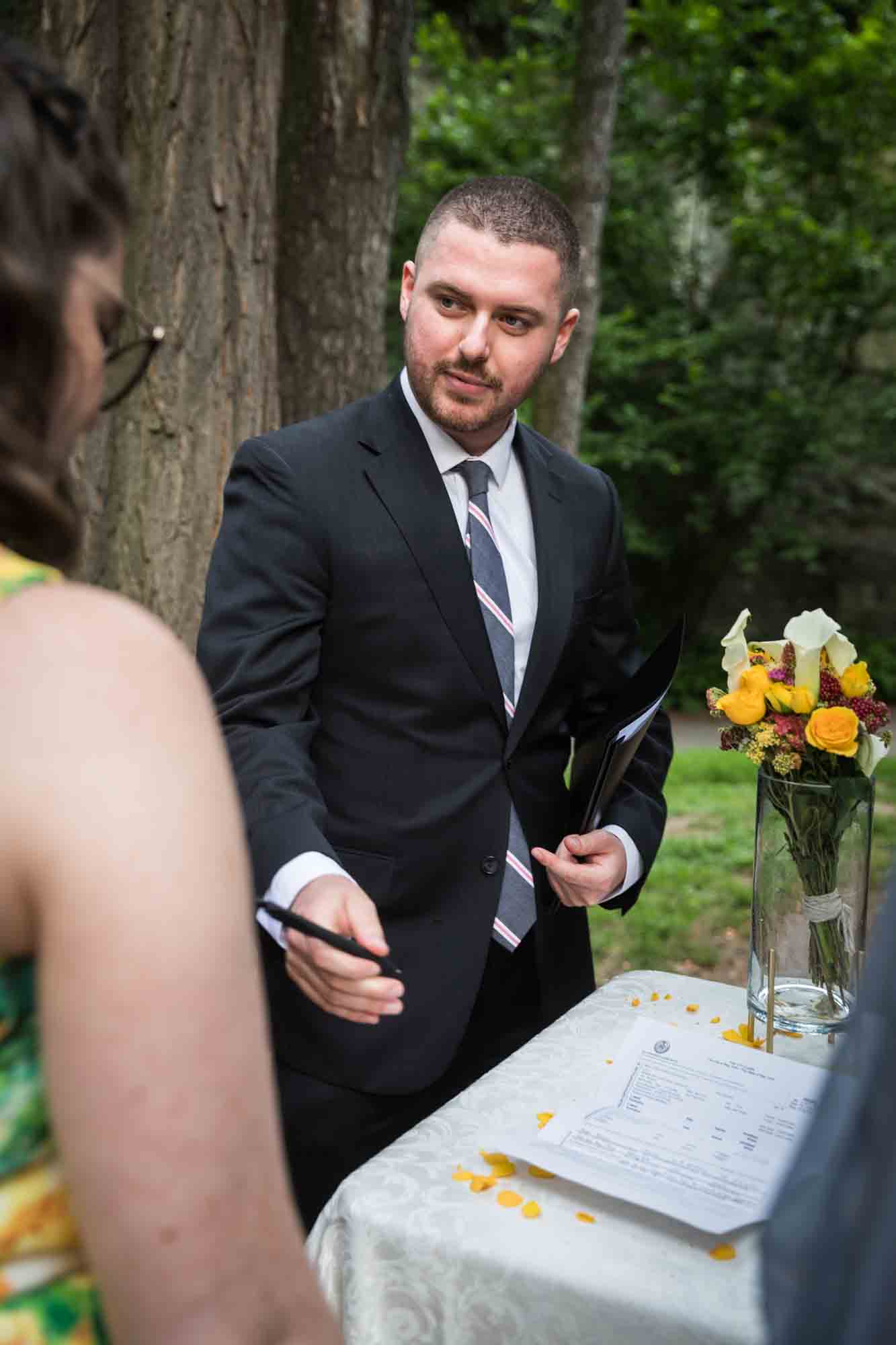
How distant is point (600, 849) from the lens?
2.18 m

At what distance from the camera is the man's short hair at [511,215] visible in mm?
2295

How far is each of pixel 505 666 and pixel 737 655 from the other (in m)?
0.45

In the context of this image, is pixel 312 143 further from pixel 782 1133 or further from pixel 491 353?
pixel 782 1133

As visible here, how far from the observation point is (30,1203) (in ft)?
2.71

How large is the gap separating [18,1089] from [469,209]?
1.85 metres

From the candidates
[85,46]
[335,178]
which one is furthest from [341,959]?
[335,178]

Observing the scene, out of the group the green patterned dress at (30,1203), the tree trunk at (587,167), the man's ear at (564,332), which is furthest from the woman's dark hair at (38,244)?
the tree trunk at (587,167)

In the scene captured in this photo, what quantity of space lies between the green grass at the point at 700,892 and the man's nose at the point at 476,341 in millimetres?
3186

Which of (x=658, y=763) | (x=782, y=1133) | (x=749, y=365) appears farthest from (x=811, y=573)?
(x=782, y=1133)

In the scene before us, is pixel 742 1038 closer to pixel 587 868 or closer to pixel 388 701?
pixel 587 868

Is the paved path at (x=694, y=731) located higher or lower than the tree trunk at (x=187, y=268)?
lower

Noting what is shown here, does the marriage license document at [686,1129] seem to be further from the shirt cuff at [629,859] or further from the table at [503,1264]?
the shirt cuff at [629,859]

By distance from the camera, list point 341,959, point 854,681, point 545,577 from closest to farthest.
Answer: point 341,959
point 854,681
point 545,577

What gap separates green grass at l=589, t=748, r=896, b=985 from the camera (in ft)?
17.1
